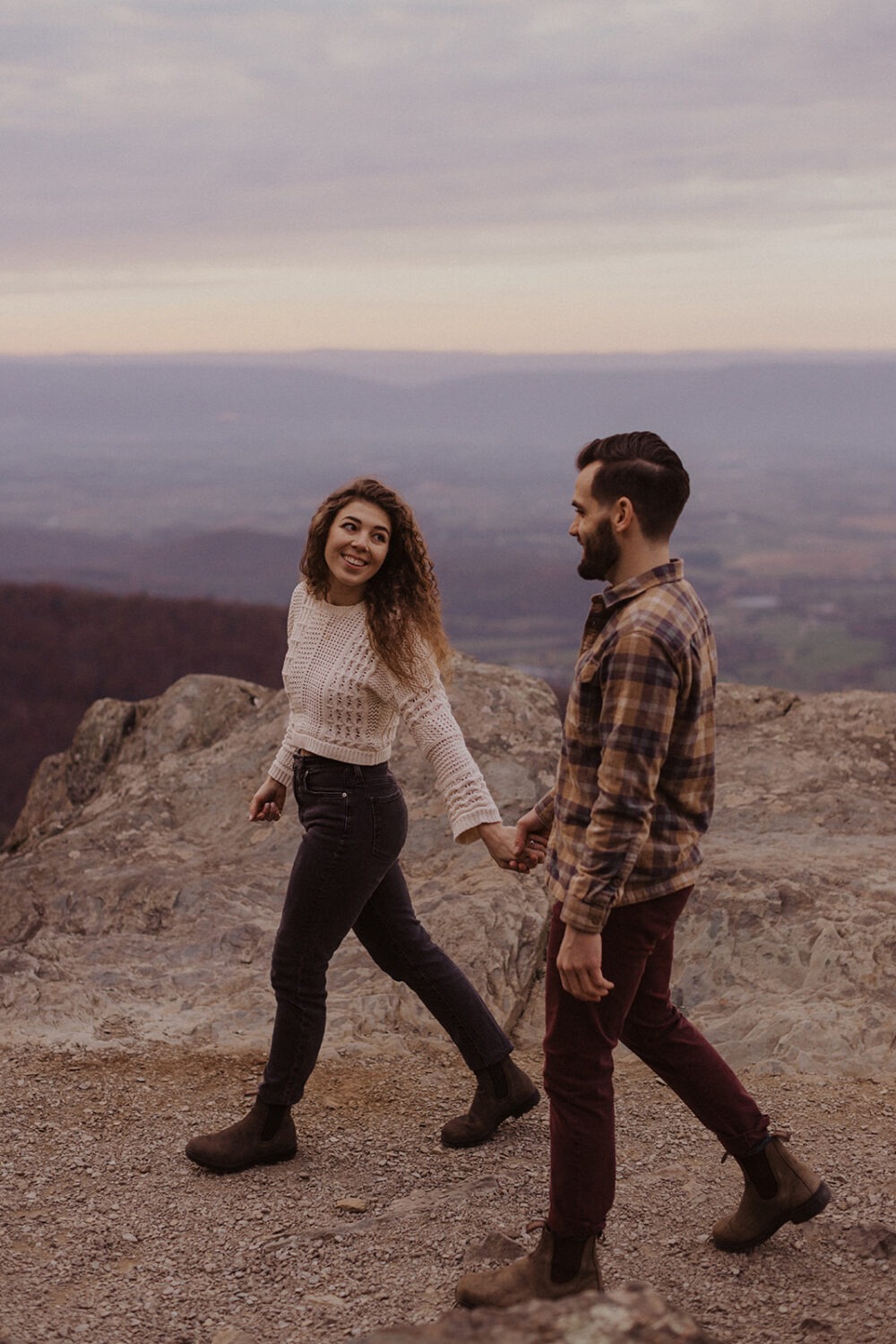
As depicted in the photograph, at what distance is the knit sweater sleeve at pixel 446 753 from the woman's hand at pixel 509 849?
0.17 feet

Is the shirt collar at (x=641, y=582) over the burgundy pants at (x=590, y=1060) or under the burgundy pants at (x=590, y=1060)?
over

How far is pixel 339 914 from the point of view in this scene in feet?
14.5

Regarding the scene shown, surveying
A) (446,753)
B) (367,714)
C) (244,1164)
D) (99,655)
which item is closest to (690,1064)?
(446,753)

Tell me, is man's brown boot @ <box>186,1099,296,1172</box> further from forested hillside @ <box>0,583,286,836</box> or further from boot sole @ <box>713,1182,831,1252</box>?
forested hillside @ <box>0,583,286,836</box>

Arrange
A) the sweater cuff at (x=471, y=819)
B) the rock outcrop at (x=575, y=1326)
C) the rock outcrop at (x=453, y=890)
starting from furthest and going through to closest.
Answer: the rock outcrop at (x=453, y=890) → the sweater cuff at (x=471, y=819) → the rock outcrop at (x=575, y=1326)

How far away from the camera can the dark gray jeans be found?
4367 millimetres

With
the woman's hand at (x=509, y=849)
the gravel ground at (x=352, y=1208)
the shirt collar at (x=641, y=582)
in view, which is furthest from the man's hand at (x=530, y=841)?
the gravel ground at (x=352, y=1208)

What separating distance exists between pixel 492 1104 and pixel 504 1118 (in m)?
0.11

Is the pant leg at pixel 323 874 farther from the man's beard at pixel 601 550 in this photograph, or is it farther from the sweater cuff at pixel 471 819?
the man's beard at pixel 601 550

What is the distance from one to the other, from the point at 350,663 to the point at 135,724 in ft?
19.2

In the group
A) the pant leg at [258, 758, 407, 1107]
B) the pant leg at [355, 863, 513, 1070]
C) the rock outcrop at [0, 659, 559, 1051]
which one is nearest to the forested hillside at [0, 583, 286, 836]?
the rock outcrop at [0, 659, 559, 1051]

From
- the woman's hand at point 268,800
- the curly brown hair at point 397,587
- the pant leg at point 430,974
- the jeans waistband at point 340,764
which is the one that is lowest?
the pant leg at point 430,974

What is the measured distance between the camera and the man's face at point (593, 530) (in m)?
3.37

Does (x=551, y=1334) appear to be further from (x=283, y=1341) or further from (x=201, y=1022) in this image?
(x=201, y=1022)
